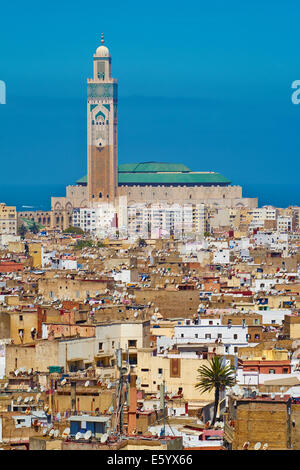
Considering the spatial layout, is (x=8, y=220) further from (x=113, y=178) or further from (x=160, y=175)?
(x=160, y=175)

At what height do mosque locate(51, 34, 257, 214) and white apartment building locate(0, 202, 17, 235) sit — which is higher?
mosque locate(51, 34, 257, 214)

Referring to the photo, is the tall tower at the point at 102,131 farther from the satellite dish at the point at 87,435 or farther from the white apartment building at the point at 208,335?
the satellite dish at the point at 87,435

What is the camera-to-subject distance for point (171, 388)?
76.1 ft

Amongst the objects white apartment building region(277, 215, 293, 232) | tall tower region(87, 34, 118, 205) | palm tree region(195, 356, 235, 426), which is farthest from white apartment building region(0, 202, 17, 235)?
palm tree region(195, 356, 235, 426)

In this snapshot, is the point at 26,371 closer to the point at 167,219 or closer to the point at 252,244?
the point at 252,244

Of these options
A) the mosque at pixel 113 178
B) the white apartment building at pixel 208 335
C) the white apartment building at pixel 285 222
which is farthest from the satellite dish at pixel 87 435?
the mosque at pixel 113 178

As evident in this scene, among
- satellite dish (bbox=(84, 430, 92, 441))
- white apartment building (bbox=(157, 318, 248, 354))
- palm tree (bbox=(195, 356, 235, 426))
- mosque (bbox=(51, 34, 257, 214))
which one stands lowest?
satellite dish (bbox=(84, 430, 92, 441))

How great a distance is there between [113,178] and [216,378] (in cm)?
11747

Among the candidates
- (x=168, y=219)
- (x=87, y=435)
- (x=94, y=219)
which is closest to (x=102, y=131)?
(x=94, y=219)

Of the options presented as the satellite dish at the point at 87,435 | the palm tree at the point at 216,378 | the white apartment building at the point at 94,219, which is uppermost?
the white apartment building at the point at 94,219

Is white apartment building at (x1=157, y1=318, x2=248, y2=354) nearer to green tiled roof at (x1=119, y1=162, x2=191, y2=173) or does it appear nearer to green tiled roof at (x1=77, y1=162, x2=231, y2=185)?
green tiled roof at (x1=77, y1=162, x2=231, y2=185)

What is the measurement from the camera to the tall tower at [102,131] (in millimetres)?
138750

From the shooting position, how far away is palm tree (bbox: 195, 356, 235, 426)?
2191 cm
